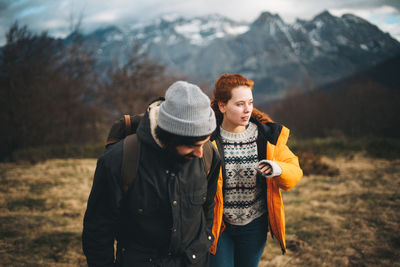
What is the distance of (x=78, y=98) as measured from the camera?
21.5 metres

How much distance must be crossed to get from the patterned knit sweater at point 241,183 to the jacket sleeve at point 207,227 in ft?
1.11

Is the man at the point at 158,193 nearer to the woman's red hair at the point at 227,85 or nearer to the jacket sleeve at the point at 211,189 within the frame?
the jacket sleeve at the point at 211,189

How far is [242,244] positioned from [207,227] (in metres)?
0.55

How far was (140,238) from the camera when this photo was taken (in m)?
1.53

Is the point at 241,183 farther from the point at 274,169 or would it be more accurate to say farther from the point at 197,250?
the point at 197,250

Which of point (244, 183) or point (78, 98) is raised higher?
point (244, 183)

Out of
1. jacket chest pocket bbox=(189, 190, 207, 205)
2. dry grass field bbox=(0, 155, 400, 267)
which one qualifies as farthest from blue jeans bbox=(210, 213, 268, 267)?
dry grass field bbox=(0, 155, 400, 267)

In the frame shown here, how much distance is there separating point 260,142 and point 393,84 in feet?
223

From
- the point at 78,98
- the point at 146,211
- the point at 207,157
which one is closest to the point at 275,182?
the point at 207,157

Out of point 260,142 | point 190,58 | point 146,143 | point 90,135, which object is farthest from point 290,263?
point 190,58

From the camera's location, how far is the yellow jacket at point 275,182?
2.06 meters

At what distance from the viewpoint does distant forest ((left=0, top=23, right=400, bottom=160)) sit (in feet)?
49.5

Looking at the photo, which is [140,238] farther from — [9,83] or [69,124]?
[69,124]

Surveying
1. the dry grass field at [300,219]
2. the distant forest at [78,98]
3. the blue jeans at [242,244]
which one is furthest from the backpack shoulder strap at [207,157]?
the distant forest at [78,98]
